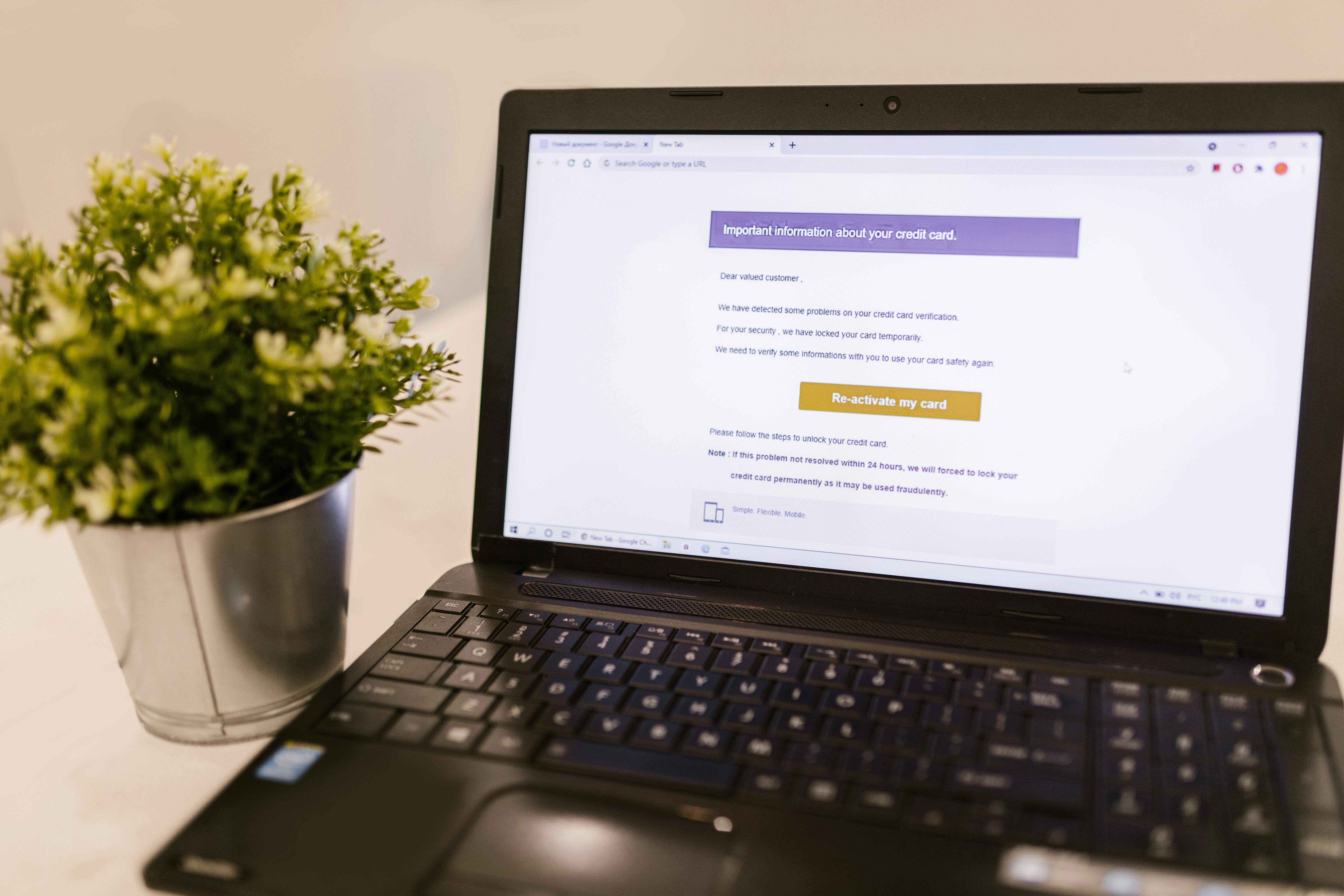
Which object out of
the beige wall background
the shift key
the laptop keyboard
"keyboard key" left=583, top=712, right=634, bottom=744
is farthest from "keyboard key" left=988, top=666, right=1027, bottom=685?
the beige wall background

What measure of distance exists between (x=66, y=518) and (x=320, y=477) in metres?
0.12

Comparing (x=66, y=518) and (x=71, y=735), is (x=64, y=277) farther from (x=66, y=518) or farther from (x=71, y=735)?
(x=71, y=735)

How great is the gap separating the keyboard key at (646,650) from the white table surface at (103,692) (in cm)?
21

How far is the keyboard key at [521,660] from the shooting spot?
51cm

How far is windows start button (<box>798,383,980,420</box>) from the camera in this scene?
22.4 inches

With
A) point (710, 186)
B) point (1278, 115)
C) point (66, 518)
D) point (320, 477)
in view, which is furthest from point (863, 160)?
point (66, 518)

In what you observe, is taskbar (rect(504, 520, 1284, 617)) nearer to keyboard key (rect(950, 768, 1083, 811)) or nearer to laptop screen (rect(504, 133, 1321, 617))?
laptop screen (rect(504, 133, 1321, 617))

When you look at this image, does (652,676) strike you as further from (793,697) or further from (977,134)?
(977,134)

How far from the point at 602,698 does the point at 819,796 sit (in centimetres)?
13

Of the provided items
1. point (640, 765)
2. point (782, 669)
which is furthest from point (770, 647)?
point (640, 765)

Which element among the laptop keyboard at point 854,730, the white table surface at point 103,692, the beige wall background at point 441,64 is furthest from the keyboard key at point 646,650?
the beige wall background at point 441,64

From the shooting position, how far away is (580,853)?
39cm

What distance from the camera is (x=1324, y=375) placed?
0.52 m

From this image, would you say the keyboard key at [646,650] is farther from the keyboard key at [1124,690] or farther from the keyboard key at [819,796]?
the keyboard key at [1124,690]
